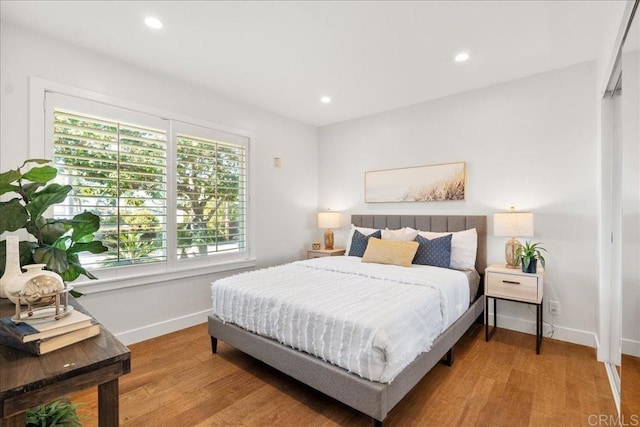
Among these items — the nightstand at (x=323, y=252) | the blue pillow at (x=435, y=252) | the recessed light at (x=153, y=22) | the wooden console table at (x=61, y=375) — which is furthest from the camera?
the nightstand at (x=323, y=252)

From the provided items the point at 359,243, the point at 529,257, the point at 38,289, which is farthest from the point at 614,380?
the point at 38,289

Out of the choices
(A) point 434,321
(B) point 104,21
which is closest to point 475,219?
(A) point 434,321

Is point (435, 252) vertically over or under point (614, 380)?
over

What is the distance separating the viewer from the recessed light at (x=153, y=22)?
2.26 meters

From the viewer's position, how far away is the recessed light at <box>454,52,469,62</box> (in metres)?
2.73

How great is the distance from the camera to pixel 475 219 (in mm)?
3457

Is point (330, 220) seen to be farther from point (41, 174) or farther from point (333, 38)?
point (41, 174)

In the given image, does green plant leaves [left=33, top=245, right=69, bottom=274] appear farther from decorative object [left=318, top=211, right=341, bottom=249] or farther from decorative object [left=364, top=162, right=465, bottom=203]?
decorative object [left=364, top=162, right=465, bottom=203]

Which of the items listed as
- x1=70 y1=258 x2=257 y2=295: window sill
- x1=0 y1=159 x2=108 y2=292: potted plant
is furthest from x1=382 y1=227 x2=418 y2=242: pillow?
x1=0 y1=159 x2=108 y2=292: potted plant

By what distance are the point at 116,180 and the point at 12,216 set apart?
4.27 feet

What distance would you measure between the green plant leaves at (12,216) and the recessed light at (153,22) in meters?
1.54

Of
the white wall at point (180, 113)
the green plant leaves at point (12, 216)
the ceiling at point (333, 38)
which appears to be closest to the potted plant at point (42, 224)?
the green plant leaves at point (12, 216)

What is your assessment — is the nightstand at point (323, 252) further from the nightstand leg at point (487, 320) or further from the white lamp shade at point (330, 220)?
the nightstand leg at point (487, 320)

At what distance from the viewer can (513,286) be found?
9.39 feet
